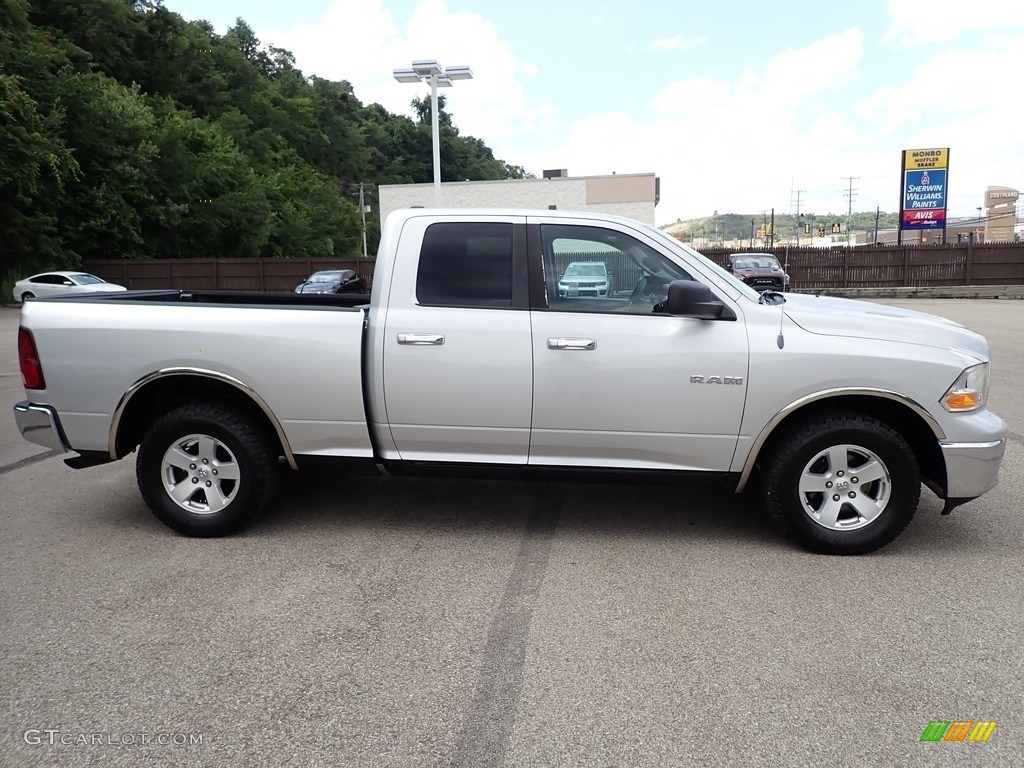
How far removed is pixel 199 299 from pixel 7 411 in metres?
4.44

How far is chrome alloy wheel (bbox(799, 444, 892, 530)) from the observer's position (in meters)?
4.36

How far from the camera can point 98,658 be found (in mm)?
3336

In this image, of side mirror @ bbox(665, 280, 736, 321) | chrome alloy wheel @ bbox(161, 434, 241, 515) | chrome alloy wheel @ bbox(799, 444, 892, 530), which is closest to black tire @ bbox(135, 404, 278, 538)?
chrome alloy wheel @ bbox(161, 434, 241, 515)

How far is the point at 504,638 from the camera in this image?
3.50 m

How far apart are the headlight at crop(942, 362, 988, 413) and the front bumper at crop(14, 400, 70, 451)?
5.04 metres

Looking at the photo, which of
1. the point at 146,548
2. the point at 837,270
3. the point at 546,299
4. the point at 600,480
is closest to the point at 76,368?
the point at 146,548

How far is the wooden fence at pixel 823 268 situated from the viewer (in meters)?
33.3

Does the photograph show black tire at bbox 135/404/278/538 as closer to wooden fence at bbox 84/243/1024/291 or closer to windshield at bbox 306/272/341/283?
windshield at bbox 306/272/341/283

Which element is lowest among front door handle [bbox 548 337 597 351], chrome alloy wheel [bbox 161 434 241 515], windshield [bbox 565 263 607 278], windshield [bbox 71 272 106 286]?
chrome alloy wheel [bbox 161 434 241 515]

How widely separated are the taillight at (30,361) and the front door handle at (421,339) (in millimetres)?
2195

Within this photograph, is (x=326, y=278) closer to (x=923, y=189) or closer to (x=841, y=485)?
(x=841, y=485)

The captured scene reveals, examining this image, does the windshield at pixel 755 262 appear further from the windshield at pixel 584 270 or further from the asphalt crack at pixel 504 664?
the asphalt crack at pixel 504 664

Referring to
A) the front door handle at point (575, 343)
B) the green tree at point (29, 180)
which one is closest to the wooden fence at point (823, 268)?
the green tree at point (29, 180)

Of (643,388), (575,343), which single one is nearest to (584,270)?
(575,343)
